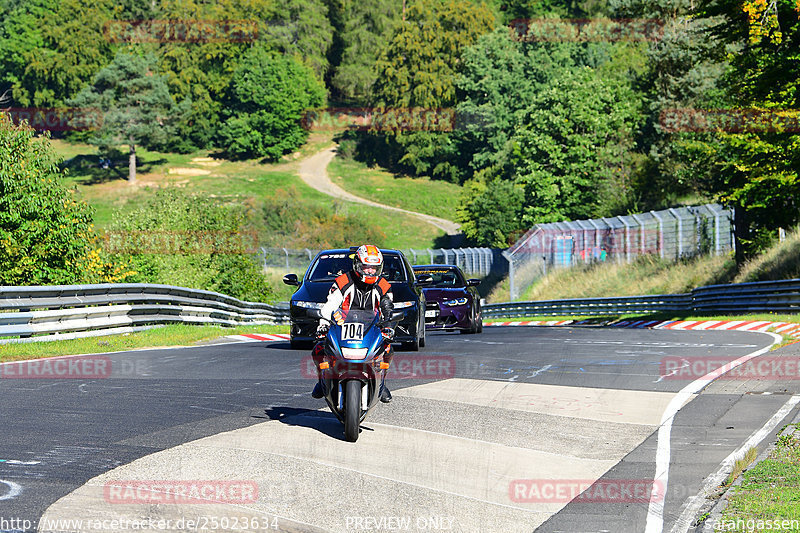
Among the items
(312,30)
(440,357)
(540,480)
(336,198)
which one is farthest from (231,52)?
(540,480)

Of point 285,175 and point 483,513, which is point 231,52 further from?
point 483,513

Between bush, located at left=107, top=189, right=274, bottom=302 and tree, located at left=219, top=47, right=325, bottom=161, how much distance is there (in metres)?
67.1

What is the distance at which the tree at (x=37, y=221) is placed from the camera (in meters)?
26.3

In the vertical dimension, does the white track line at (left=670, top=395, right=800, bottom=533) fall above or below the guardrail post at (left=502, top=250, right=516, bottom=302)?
above

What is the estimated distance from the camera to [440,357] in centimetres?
1638

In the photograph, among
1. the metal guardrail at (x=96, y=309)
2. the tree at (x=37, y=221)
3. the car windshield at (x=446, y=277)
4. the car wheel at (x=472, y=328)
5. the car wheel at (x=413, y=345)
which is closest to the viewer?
the car wheel at (x=413, y=345)

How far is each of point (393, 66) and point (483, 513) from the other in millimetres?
106569

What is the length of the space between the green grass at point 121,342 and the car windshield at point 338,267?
4.08 m

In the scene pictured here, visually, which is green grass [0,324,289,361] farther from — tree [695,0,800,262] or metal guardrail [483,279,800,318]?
tree [695,0,800,262]

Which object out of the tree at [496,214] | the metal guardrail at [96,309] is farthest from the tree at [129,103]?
the metal guardrail at [96,309]

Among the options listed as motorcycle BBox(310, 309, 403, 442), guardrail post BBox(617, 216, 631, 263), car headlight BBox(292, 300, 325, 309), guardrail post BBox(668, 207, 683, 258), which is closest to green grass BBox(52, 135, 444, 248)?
guardrail post BBox(617, 216, 631, 263)

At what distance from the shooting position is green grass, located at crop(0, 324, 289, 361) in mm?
16953

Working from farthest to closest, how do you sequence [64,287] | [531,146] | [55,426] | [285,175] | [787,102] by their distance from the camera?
[285,175] → [531,146] → [787,102] → [64,287] → [55,426]

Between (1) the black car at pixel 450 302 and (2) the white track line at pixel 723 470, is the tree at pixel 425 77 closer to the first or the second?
(1) the black car at pixel 450 302
